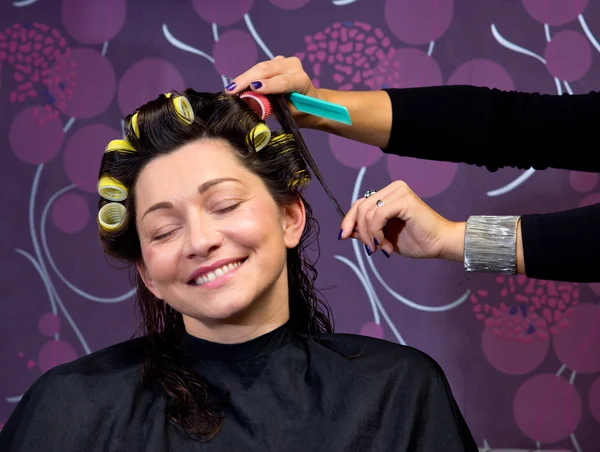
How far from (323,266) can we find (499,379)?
2.25ft

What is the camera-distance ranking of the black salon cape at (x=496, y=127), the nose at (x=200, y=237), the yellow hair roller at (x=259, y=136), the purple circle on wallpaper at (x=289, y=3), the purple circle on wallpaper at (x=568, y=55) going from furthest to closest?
1. the purple circle on wallpaper at (x=289, y=3)
2. the purple circle on wallpaper at (x=568, y=55)
3. the black salon cape at (x=496, y=127)
4. the yellow hair roller at (x=259, y=136)
5. the nose at (x=200, y=237)

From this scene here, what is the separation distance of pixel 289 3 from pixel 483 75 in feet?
2.21

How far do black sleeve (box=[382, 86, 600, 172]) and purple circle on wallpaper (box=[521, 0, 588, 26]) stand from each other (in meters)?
0.82

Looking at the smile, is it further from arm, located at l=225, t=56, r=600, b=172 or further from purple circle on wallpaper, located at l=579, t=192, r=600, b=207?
purple circle on wallpaper, located at l=579, t=192, r=600, b=207

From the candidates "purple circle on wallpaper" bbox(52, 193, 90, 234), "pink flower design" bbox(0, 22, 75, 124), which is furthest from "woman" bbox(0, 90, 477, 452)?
"pink flower design" bbox(0, 22, 75, 124)

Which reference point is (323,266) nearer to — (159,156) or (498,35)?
(498,35)

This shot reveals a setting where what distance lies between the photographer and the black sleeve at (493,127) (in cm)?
158

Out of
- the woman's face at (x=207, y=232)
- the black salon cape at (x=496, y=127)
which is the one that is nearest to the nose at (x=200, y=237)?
the woman's face at (x=207, y=232)

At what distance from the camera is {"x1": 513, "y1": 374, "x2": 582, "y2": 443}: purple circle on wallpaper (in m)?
2.40

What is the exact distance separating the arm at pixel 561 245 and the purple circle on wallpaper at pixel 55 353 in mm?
1740

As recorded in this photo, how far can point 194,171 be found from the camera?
4.51 feet

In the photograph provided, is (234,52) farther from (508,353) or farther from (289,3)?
(508,353)

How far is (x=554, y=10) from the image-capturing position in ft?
7.61

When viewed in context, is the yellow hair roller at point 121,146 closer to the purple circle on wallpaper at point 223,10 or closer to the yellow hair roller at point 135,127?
the yellow hair roller at point 135,127
